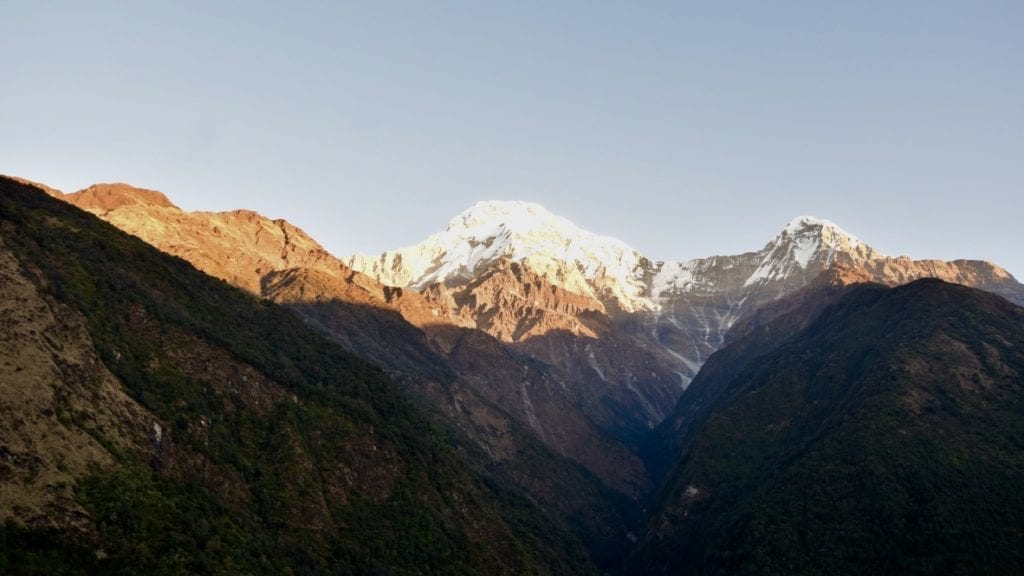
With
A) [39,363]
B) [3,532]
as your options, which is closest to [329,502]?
[39,363]

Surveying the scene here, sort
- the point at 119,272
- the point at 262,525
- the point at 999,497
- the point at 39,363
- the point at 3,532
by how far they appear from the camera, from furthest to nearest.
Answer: the point at 999,497 → the point at 119,272 → the point at 262,525 → the point at 39,363 → the point at 3,532

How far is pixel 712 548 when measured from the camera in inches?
7712

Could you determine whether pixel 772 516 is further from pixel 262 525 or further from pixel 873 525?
pixel 262 525

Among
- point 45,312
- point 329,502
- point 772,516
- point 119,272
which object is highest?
point 772,516

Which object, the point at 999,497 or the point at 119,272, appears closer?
the point at 119,272

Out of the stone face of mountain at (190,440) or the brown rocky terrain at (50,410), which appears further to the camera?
the stone face of mountain at (190,440)

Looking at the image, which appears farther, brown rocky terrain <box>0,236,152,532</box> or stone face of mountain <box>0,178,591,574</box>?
stone face of mountain <box>0,178,591,574</box>

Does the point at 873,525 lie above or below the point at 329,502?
above

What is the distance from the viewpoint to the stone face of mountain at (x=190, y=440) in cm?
9188

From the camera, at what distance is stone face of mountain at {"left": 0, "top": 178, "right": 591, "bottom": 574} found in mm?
91875

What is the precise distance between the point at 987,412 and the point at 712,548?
75.6 metres

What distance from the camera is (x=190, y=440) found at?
11988 cm

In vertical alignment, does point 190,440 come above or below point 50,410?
above

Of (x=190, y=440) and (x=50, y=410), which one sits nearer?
(x=50, y=410)
